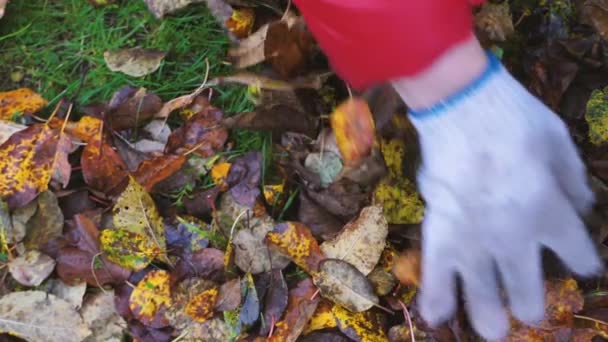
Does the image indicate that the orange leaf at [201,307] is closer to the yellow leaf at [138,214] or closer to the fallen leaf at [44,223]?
the yellow leaf at [138,214]

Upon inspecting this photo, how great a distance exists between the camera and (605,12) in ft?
4.40

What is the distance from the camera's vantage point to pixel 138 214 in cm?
145

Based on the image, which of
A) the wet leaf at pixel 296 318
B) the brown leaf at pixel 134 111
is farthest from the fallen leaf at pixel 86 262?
the wet leaf at pixel 296 318

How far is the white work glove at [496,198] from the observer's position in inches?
38.3

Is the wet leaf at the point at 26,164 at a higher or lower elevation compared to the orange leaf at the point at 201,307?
higher

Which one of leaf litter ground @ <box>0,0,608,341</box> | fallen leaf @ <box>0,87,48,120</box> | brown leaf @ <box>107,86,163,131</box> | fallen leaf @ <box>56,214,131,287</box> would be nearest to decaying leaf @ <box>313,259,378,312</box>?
leaf litter ground @ <box>0,0,608,341</box>

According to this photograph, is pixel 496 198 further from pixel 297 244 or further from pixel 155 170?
pixel 155 170

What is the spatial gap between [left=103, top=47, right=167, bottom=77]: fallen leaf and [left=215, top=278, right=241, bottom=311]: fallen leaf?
1.83 feet

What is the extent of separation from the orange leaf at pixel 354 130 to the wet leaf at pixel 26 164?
2.03 ft

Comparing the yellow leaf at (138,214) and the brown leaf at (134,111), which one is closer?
the yellow leaf at (138,214)

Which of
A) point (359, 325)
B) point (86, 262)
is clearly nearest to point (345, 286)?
point (359, 325)

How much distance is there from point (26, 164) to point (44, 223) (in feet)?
0.43

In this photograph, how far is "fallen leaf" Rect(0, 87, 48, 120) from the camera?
63.5 inches

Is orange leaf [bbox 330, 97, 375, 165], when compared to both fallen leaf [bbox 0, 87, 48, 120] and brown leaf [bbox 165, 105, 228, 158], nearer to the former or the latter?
brown leaf [bbox 165, 105, 228, 158]
